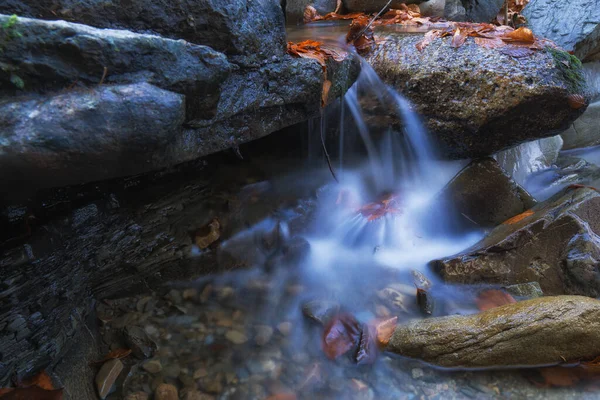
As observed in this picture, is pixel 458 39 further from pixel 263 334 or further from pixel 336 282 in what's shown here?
pixel 263 334

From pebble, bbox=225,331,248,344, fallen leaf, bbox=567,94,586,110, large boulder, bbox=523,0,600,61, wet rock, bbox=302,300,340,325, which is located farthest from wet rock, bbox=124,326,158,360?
large boulder, bbox=523,0,600,61

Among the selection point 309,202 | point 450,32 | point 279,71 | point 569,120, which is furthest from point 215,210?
point 569,120

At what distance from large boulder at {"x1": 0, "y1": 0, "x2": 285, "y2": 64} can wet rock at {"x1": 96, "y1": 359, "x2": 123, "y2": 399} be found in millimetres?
1888

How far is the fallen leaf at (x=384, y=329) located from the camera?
2676mm

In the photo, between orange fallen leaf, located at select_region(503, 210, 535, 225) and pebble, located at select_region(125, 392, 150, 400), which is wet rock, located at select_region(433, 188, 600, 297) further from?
pebble, located at select_region(125, 392, 150, 400)

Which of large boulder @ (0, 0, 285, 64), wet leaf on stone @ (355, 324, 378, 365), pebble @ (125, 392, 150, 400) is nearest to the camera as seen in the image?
large boulder @ (0, 0, 285, 64)

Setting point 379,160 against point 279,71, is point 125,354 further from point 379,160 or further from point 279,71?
point 379,160

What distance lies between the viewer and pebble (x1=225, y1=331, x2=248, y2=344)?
2.70m

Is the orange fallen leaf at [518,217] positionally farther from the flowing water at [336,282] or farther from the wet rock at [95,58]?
the wet rock at [95,58]

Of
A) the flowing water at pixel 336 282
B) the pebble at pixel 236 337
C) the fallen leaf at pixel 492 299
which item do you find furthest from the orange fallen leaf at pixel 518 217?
the pebble at pixel 236 337

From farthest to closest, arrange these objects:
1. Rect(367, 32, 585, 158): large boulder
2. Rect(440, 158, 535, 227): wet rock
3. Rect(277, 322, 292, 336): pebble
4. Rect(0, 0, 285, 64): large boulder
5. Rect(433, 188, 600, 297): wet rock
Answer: Rect(440, 158, 535, 227): wet rock
Rect(367, 32, 585, 158): large boulder
Rect(433, 188, 600, 297): wet rock
Rect(277, 322, 292, 336): pebble
Rect(0, 0, 285, 64): large boulder

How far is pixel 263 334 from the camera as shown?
277 cm

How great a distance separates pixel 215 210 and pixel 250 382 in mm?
1560

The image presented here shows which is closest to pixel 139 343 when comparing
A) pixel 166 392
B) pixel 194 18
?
pixel 166 392
